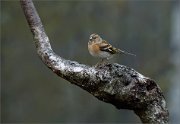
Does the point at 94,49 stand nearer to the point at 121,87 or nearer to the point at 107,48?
the point at 107,48

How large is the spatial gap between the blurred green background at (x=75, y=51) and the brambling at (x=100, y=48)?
6.58 m

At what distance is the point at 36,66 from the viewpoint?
11180 mm

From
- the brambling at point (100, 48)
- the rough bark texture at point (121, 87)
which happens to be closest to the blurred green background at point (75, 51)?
the brambling at point (100, 48)

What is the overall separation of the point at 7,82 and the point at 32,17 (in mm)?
8159

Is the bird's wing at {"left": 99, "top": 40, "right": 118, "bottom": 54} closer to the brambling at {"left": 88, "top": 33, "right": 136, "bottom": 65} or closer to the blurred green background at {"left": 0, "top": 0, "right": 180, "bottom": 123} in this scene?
the brambling at {"left": 88, "top": 33, "right": 136, "bottom": 65}

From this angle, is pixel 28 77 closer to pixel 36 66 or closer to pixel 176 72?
pixel 36 66

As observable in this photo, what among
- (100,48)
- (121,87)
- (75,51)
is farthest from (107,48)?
(75,51)

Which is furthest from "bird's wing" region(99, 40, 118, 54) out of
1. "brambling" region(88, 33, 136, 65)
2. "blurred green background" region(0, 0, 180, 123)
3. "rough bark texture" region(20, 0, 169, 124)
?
"blurred green background" region(0, 0, 180, 123)

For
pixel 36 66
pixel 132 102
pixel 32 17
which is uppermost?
pixel 36 66

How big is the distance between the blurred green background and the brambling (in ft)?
21.6

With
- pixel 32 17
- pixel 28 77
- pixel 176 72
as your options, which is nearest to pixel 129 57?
pixel 176 72

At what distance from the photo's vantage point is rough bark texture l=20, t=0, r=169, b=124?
2777 mm

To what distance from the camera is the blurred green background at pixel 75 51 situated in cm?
1088

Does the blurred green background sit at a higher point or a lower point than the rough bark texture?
higher
